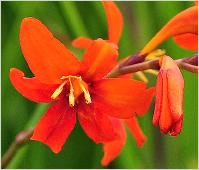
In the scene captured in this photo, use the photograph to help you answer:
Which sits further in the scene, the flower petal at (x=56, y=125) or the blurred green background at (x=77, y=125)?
the blurred green background at (x=77, y=125)

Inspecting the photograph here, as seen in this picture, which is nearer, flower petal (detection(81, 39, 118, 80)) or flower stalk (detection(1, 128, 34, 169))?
flower petal (detection(81, 39, 118, 80))

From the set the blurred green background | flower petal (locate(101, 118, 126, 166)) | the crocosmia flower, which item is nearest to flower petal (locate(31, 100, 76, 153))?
the crocosmia flower

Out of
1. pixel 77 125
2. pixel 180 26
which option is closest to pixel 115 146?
pixel 180 26

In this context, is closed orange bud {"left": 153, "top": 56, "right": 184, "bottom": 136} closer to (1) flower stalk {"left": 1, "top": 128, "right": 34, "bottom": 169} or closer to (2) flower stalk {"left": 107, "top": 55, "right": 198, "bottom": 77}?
(2) flower stalk {"left": 107, "top": 55, "right": 198, "bottom": 77}

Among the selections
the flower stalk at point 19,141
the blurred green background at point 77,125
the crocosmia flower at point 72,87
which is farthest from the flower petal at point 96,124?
the blurred green background at point 77,125

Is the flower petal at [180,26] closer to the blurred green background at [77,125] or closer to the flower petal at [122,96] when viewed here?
the flower petal at [122,96]

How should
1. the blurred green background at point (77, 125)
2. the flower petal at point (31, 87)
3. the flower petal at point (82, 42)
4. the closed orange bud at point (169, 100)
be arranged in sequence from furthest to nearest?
→ the blurred green background at point (77, 125), the flower petal at point (82, 42), the flower petal at point (31, 87), the closed orange bud at point (169, 100)

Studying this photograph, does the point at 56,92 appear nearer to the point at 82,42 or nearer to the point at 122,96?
the point at 122,96
